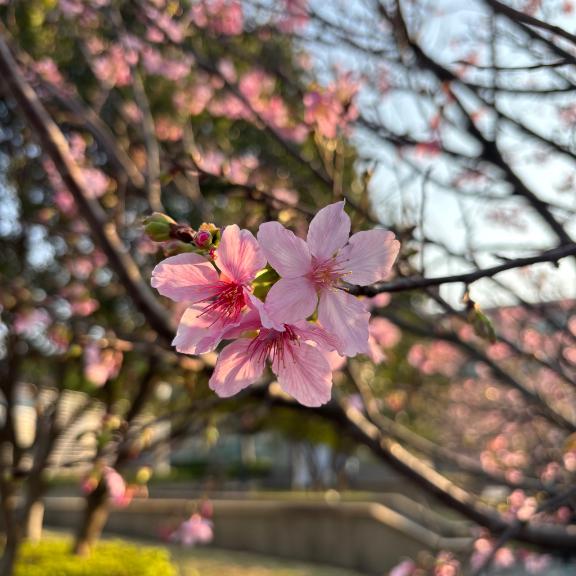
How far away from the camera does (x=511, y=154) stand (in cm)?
375

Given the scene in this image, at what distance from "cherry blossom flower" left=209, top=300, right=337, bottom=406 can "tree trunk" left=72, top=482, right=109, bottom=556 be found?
5387 millimetres

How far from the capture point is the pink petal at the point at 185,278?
789mm

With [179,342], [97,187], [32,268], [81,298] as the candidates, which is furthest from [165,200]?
[179,342]

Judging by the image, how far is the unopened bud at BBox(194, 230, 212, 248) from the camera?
31.9 inches

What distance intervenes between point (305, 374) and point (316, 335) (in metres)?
0.07

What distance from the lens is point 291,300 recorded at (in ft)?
2.46

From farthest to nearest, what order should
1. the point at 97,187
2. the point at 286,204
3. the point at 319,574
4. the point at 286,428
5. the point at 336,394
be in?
the point at 286,428, the point at 319,574, the point at 97,187, the point at 336,394, the point at 286,204

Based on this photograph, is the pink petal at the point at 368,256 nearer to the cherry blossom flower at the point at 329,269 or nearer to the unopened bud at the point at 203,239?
the cherry blossom flower at the point at 329,269

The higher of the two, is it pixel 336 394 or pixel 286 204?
pixel 286 204

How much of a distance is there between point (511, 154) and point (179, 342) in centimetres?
340

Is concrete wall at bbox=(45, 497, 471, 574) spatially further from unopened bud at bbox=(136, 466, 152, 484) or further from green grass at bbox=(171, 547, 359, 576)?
unopened bud at bbox=(136, 466, 152, 484)

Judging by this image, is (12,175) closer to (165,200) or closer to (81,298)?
(165,200)

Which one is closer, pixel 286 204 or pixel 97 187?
pixel 286 204

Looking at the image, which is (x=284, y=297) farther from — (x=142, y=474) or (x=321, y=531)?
(x=321, y=531)
